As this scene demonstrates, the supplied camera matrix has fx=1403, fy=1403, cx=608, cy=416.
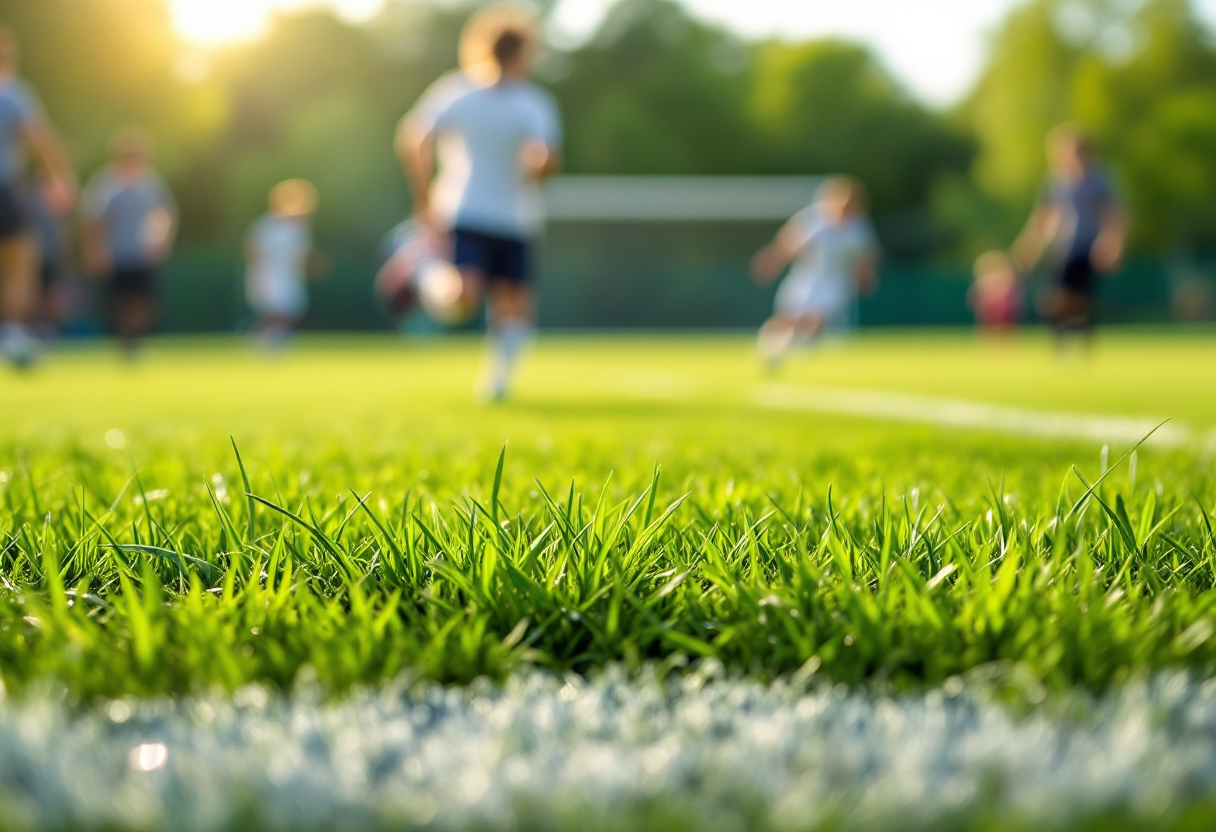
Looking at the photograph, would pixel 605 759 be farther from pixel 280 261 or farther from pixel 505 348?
pixel 280 261

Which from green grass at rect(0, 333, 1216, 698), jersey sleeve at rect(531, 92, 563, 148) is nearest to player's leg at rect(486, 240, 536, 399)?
jersey sleeve at rect(531, 92, 563, 148)

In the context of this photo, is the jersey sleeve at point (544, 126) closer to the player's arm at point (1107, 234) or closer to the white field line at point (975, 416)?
the white field line at point (975, 416)

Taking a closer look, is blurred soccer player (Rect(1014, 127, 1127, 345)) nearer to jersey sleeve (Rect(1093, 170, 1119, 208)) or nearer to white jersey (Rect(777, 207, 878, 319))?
jersey sleeve (Rect(1093, 170, 1119, 208))

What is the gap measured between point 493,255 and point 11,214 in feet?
13.1

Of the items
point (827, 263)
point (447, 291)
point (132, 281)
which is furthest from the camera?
point (827, 263)

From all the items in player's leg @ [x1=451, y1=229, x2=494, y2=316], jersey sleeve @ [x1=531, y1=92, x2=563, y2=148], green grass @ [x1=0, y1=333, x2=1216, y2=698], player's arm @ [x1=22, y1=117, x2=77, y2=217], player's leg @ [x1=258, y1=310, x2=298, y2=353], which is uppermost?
jersey sleeve @ [x1=531, y1=92, x2=563, y2=148]

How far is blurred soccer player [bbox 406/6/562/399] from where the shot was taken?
9328 mm

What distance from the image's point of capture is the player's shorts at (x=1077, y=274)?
1613 centimetres

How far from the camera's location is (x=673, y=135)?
65062 mm

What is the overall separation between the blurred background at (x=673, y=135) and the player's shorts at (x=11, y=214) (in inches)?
991

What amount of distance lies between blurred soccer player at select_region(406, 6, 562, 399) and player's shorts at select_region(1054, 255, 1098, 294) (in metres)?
8.79

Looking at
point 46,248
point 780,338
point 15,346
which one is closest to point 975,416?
point 15,346

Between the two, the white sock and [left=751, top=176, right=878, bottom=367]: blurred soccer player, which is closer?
the white sock

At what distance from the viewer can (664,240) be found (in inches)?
1607
